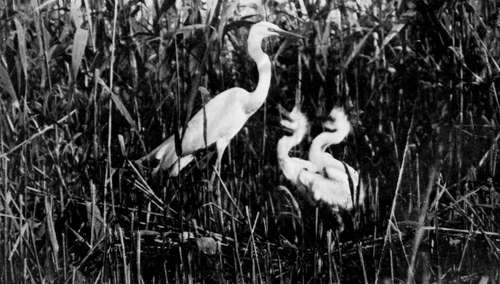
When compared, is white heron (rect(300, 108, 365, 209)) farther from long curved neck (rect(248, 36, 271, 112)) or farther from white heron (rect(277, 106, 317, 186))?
long curved neck (rect(248, 36, 271, 112))

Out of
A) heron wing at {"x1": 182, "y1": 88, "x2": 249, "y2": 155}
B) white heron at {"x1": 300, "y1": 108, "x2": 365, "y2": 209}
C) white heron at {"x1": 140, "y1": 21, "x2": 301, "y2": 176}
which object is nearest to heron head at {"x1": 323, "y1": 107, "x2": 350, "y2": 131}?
white heron at {"x1": 300, "y1": 108, "x2": 365, "y2": 209}

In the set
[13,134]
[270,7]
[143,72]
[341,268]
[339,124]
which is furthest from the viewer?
[270,7]

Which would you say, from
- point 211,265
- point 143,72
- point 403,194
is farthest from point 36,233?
point 403,194

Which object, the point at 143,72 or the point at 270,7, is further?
the point at 270,7

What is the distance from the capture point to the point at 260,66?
287 centimetres

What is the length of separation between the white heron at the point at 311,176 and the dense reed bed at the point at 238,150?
0.04 meters

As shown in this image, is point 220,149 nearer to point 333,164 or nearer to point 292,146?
point 292,146

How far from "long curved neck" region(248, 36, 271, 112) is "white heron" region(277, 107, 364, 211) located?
34 centimetres

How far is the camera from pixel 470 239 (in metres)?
2.09

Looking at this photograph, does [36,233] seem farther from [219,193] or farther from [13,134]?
[219,193]

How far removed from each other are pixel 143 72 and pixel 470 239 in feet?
3.33

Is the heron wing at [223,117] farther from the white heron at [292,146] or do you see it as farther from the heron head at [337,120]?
the heron head at [337,120]

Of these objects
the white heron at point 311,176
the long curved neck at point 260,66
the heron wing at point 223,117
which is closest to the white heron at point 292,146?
the white heron at point 311,176

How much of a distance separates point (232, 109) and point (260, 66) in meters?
0.20
